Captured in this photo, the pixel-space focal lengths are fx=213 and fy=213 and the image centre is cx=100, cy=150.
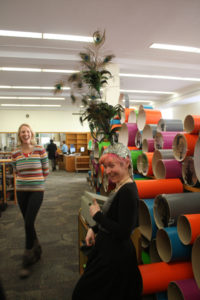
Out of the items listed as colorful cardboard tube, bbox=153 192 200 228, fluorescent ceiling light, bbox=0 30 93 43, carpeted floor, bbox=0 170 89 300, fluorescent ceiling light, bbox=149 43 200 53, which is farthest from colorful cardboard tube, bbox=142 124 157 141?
fluorescent ceiling light, bbox=149 43 200 53

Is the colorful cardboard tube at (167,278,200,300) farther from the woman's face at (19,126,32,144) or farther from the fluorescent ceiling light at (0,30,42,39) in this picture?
the fluorescent ceiling light at (0,30,42,39)

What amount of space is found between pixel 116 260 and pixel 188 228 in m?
0.65

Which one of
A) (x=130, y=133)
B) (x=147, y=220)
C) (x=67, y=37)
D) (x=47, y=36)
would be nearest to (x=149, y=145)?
(x=130, y=133)

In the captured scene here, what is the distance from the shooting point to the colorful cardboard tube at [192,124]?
5.61ft

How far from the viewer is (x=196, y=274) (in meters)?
1.42

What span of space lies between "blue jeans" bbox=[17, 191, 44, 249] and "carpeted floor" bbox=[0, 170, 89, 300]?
33cm

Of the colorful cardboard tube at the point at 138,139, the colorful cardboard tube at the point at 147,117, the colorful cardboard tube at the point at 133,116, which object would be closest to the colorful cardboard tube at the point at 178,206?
the colorful cardboard tube at the point at 138,139

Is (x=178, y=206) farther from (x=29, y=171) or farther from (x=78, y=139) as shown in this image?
(x=78, y=139)

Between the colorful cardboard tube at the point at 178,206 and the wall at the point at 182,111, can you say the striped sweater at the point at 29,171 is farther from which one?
the wall at the point at 182,111

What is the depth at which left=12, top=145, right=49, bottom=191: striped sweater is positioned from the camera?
232 centimetres

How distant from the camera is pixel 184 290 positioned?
53.3 inches

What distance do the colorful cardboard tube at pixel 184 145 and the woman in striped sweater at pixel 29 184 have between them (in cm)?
146

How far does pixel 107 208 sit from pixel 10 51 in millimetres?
4946

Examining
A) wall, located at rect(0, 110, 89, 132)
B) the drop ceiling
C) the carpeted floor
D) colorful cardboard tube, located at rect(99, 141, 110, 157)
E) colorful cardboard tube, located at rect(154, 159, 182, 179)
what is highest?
the drop ceiling
